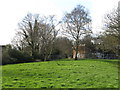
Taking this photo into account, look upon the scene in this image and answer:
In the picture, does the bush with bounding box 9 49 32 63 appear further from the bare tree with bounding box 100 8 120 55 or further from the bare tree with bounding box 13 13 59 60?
the bare tree with bounding box 100 8 120 55

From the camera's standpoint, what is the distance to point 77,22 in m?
33.8

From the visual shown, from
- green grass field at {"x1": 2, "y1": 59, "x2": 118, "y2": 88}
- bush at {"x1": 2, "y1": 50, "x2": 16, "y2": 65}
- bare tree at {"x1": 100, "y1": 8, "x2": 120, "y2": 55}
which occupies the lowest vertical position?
green grass field at {"x1": 2, "y1": 59, "x2": 118, "y2": 88}

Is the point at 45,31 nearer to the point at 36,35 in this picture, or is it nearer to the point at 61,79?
the point at 36,35

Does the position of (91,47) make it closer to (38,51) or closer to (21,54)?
(38,51)

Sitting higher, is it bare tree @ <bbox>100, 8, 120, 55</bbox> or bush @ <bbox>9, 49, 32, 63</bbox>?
bare tree @ <bbox>100, 8, 120, 55</bbox>

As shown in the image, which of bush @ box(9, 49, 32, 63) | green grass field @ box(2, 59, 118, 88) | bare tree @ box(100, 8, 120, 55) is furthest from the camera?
bush @ box(9, 49, 32, 63)

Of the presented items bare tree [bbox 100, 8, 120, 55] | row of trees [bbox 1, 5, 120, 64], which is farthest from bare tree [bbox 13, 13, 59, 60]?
bare tree [bbox 100, 8, 120, 55]

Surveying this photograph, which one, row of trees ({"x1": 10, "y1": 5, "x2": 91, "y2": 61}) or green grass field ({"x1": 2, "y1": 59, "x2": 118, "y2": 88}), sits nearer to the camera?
green grass field ({"x1": 2, "y1": 59, "x2": 118, "y2": 88})

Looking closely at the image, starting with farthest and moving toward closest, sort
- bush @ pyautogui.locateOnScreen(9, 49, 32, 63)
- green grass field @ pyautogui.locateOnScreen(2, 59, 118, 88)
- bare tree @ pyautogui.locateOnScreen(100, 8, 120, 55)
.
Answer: bush @ pyautogui.locateOnScreen(9, 49, 32, 63) < bare tree @ pyautogui.locateOnScreen(100, 8, 120, 55) < green grass field @ pyautogui.locateOnScreen(2, 59, 118, 88)

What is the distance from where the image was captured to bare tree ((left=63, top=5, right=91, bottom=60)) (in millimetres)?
33719

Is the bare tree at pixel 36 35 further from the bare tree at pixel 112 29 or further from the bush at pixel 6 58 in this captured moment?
the bare tree at pixel 112 29

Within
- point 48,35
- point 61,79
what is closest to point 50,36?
point 48,35

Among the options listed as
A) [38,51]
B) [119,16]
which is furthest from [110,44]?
[38,51]

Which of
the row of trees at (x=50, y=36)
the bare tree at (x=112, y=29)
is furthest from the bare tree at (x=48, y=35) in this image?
the bare tree at (x=112, y=29)
